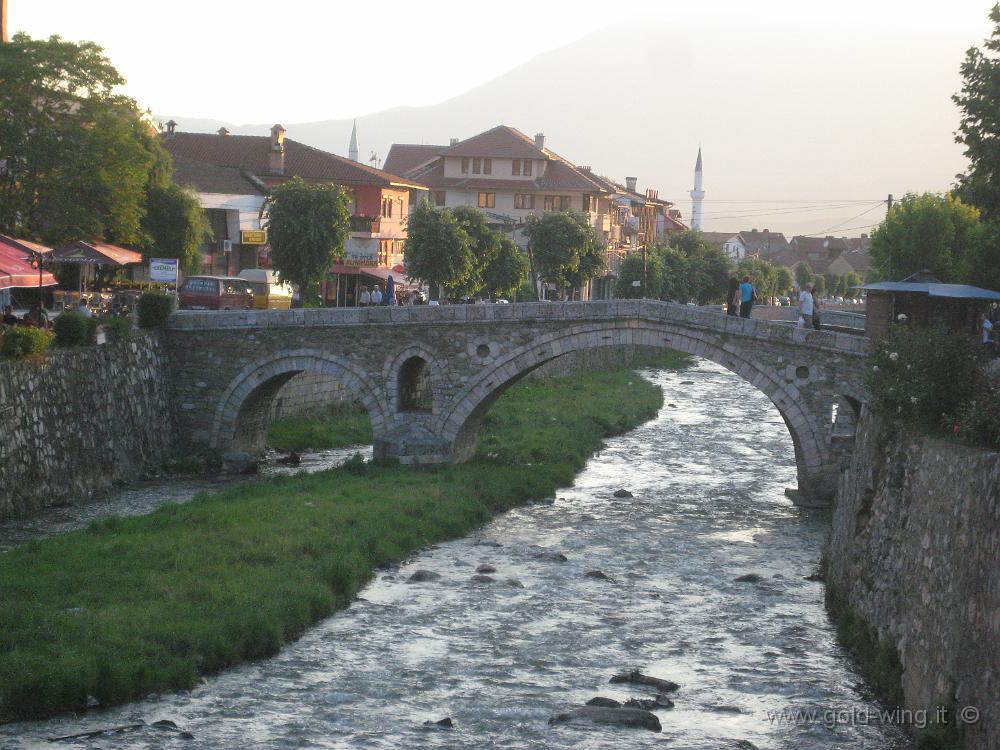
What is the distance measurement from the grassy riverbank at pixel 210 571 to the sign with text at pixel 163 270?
7898 mm

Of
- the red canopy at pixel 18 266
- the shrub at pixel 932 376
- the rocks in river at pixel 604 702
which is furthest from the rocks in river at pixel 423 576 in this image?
the red canopy at pixel 18 266

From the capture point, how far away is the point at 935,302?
30.4m

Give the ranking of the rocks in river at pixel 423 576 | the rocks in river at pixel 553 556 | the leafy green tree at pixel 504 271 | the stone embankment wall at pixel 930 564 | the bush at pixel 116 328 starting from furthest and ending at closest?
the leafy green tree at pixel 504 271 → the bush at pixel 116 328 → the rocks in river at pixel 553 556 → the rocks in river at pixel 423 576 → the stone embankment wall at pixel 930 564

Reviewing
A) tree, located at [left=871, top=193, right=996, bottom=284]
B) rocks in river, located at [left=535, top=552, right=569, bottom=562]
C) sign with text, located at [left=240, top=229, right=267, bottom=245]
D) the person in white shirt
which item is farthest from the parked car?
rocks in river, located at [left=535, top=552, right=569, bottom=562]

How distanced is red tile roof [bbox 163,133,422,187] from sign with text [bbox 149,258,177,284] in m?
25.3

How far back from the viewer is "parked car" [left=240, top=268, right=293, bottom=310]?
46.7 metres

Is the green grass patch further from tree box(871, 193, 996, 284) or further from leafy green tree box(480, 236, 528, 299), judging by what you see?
leafy green tree box(480, 236, 528, 299)

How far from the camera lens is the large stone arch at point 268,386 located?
120 feet

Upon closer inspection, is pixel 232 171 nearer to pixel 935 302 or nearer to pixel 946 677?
pixel 935 302

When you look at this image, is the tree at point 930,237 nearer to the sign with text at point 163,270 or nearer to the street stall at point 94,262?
the sign with text at point 163,270

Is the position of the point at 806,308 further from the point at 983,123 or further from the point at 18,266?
the point at 18,266

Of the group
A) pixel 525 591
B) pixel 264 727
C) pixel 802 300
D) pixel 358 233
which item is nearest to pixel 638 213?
pixel 358 233

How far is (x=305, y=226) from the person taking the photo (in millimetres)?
48062

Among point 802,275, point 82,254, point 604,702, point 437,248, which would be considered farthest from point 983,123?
point 802,275
